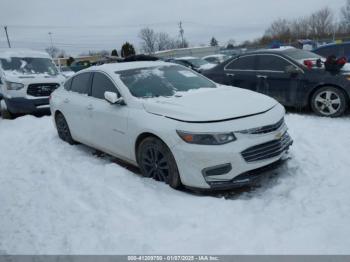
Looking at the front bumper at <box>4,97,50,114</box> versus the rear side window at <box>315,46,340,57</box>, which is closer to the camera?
the front bumper at <box>4,97,50,114</box>

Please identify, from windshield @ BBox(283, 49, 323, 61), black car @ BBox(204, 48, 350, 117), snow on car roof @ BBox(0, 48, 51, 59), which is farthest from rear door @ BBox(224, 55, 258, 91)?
snow on car roof @ BBox(0, 48, 51, 59)

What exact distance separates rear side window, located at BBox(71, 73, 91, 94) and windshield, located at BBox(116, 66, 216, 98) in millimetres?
826

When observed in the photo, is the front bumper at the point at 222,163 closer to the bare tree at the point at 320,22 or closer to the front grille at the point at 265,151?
the front grille at the point at 265,151

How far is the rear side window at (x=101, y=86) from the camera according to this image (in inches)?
185

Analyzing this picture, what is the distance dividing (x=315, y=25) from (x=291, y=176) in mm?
68661

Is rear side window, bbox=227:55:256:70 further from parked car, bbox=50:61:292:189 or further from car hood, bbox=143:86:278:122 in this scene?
car hood, bbox=143:86:278:122

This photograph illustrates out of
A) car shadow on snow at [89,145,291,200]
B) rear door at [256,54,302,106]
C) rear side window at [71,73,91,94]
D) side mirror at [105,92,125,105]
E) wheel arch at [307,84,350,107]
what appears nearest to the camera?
car shadow on snow at [89,145,291,200]

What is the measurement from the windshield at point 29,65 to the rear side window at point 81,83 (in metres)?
5.08

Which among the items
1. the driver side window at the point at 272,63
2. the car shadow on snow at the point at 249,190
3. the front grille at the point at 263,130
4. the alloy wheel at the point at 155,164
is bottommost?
the car shadow on snow at the point at 249,190

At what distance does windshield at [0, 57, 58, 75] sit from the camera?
995cm

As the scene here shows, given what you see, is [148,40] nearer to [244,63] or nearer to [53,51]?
[53,51]

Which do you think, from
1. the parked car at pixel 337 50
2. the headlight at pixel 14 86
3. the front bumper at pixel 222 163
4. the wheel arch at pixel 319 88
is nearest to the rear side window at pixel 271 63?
the wheel arch at pixel 319 88

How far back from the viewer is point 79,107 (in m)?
5.33

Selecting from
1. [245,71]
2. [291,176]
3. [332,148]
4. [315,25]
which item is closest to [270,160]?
[291,176]
